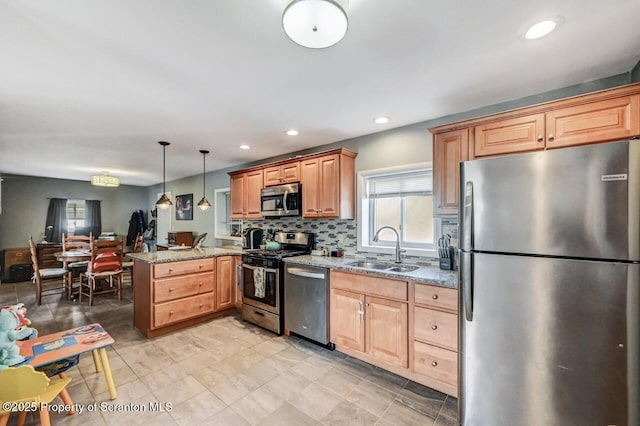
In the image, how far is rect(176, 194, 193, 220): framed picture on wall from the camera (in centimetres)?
634

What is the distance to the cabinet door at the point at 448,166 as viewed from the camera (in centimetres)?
227

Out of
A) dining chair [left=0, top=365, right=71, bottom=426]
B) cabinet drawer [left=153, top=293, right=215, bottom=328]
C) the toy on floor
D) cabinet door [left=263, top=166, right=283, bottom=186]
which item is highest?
cabinet door [left=263, top=166, right=283, bottom=186]

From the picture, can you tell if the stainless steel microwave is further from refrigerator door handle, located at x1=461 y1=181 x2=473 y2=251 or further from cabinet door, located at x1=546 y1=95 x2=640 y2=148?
cabinet door, located at x1=546 y1=95 x2=640 y2=148

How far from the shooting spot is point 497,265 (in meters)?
1.62

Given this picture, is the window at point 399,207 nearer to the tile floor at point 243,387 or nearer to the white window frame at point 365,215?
the white window frame at point 365,215

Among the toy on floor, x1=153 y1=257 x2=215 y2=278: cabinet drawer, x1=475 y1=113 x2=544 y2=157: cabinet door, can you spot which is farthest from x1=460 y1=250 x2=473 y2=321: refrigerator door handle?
x1=153 y1=257 x2=215 y2=278: cabinet drawer

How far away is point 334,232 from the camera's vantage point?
11.8 feet

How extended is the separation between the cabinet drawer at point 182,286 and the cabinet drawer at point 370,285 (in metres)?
1.90

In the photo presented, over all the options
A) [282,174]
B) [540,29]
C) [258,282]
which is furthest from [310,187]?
[540,29]

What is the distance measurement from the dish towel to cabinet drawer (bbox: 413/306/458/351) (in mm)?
1884

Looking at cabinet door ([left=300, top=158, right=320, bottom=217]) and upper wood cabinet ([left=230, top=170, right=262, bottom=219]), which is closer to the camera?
cabinet door ([left=300, top=158, right=320, bottom=217])

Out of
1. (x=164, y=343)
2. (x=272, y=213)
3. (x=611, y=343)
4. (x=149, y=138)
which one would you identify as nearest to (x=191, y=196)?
(x=149, y=138)

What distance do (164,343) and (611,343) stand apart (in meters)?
3.70

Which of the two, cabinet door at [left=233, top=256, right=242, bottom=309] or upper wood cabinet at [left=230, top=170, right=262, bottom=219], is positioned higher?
upper wood cabinet at [left=230, top=170, right=262, bottom=219]
